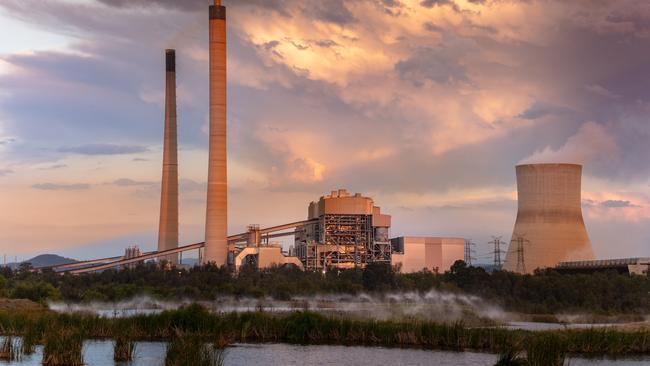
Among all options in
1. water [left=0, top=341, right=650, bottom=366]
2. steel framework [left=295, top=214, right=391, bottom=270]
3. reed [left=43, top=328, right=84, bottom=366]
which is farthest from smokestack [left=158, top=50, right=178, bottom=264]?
reed [left=43, top=328, right=84, bottom=366]

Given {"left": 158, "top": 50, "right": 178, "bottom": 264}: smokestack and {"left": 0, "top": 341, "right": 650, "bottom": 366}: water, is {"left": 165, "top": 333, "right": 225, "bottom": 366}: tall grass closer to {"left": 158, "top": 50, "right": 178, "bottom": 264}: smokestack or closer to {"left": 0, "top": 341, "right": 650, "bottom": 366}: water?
{"left": 0, "top": 341, "right": 650, "bottom": 366}: water

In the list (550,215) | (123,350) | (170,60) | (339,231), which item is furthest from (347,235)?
(123,350)

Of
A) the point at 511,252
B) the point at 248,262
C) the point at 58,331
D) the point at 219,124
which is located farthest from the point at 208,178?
the point at 58,331

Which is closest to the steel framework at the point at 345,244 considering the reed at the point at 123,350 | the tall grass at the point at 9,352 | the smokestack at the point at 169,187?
the smokestack at the point at 169,187

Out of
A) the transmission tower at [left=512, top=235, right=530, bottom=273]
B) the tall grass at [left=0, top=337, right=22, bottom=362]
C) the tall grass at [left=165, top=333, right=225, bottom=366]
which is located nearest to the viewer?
the tall grass at [left=165, top=333, right=225, bottom=366]

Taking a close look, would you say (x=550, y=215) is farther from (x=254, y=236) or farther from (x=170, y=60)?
(x=170, y=60)

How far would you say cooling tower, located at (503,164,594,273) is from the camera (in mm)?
88562

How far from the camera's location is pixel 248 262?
113 metres

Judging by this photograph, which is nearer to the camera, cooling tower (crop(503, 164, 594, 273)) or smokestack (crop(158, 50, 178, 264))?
cooling tower (crop(503, 164, 594, 273))

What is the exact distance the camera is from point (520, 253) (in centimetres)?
9794

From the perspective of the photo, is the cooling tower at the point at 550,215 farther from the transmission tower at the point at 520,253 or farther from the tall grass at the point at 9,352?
the tall grass at the point at 9,352

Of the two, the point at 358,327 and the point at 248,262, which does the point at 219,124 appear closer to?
the point at 248,262

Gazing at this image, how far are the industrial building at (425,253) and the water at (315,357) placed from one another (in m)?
74.4

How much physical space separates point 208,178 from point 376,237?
25.5 metres
